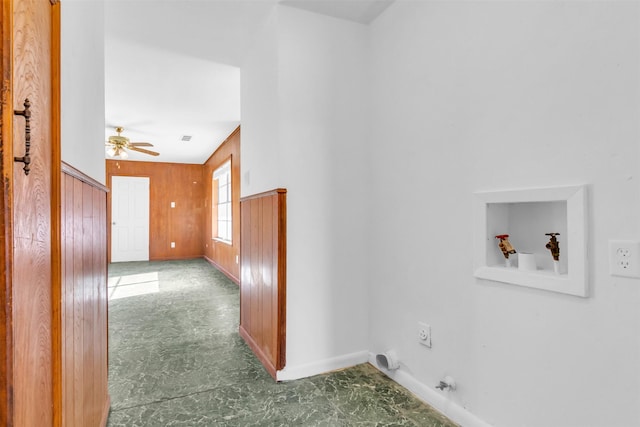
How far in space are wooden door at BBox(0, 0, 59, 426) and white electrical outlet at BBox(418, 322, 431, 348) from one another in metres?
1.65

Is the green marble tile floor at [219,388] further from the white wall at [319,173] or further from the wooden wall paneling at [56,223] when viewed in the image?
the wooden wall paneling at [56,223]

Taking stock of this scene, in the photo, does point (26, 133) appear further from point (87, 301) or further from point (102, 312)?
point (102, 312)

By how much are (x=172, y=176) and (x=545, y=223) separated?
8.16 meters

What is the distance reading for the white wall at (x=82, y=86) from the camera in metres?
1.07

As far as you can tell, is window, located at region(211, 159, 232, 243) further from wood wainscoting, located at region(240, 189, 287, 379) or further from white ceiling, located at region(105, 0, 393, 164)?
wood wainscoting, located at region(240, 189, 287, 379)

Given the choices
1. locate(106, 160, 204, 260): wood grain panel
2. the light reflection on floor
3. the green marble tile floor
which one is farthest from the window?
the green marble tile floor

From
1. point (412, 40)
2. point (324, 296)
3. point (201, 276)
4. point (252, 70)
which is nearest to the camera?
point (412, 40)

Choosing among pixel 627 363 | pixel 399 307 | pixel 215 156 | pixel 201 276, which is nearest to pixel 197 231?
pixel 215 156

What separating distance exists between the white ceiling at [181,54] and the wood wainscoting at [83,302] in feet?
4.54

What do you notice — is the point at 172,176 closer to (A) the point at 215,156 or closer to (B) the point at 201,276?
(A) the point at 215,156

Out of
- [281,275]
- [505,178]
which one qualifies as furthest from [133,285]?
[505,178]

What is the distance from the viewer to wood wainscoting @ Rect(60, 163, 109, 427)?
3.43ft

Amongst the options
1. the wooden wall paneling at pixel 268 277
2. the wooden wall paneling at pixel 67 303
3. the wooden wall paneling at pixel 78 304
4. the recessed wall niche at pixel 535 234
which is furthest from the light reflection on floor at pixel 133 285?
the recessed wall niche at pixel 535 234

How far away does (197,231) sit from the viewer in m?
8.35
